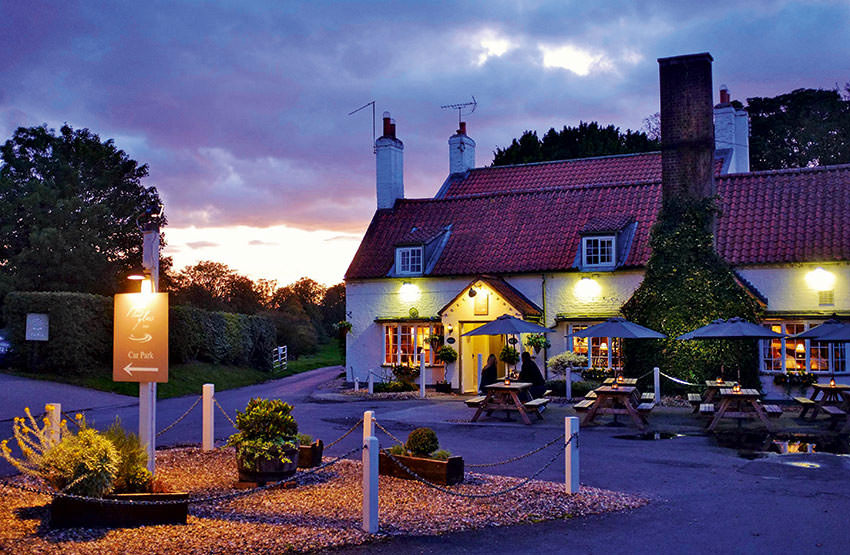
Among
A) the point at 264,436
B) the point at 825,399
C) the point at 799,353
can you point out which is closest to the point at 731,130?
the point at 799,353

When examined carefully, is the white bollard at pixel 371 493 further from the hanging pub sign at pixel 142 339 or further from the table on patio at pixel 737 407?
the table on patio at pixel 737 407

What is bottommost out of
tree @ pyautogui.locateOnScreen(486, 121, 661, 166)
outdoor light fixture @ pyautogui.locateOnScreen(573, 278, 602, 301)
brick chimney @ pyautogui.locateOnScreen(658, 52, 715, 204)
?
outdoor light fixture @ pyautogui.locateOnScreen(573, 278, 602, 301)

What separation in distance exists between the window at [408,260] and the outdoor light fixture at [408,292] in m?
0.48

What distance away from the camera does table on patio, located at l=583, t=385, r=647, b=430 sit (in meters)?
17.6

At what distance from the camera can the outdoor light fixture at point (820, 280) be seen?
992 inches

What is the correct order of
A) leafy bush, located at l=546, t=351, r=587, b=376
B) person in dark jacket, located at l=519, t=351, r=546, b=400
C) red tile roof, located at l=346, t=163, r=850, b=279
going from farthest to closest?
leafy bush, located at l=546, t=351, r=587, b=376 < red tile roof, located at l=346, t=163, r=850, b=279 < person in dark jacket, located at l=519, t=351, r=546, b=400

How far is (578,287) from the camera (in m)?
28.5

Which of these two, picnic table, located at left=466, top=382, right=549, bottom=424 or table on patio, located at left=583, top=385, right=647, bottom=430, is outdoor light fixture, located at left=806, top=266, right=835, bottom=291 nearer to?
table on patio, located at left=583, top=385, right=647, bottom=430

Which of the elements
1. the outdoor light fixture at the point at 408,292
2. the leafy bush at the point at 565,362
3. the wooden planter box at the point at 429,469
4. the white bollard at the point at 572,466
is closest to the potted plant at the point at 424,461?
the wooden planter box at the point at 429,469

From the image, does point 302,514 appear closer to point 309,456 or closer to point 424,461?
point 424,461

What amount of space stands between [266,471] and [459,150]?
101 ft

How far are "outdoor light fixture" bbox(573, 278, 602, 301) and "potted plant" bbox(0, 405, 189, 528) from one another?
20982 millimetres

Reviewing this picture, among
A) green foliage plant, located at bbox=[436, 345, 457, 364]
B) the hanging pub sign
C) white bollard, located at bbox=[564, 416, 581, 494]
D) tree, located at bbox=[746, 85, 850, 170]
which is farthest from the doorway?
tree, located at bbox=[746, 85, 850, 170]

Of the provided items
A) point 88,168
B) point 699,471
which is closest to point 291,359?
point 88,168
